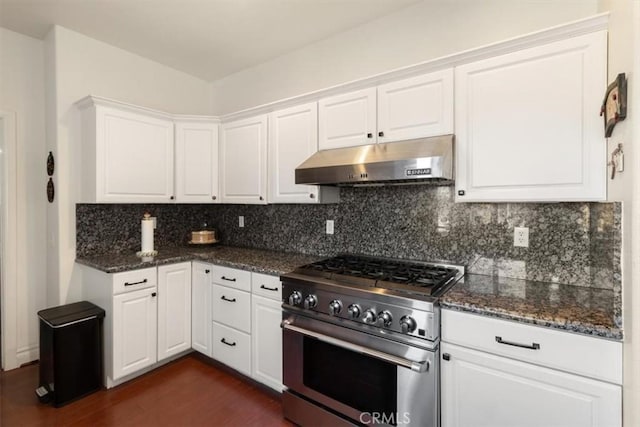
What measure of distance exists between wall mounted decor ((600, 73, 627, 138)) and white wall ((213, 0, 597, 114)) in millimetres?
844

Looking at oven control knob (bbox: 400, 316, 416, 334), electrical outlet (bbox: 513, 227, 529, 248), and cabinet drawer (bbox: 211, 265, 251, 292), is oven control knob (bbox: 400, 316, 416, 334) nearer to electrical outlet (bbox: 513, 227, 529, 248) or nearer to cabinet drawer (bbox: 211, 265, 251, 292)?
electrical outlet (bbox: 513, 227, 529, 248)

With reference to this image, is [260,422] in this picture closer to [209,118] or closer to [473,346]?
[473,346]

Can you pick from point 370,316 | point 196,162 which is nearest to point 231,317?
point 370,316

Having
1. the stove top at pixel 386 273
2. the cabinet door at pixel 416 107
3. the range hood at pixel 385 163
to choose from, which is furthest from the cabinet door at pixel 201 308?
the cabinet door at pixel 416 107

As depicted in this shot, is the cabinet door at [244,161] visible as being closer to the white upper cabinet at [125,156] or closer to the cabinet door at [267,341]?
the white upper cabinet at [125,156]

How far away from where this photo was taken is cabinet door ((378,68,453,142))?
5.98 ft

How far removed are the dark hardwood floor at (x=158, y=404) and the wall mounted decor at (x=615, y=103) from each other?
7.57ft

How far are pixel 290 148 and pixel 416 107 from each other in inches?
40.8

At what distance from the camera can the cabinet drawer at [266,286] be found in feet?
7.09

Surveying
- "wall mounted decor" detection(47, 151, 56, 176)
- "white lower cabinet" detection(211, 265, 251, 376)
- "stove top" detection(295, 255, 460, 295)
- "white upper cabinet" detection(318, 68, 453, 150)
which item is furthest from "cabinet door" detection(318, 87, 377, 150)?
"wall mounted decor" detection(47, 151, 56, 176)

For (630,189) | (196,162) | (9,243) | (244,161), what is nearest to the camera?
(630,189)

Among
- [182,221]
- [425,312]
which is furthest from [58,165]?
[425,312]

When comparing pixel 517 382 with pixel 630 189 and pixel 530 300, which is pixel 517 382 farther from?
pixel 630 189

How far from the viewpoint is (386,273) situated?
6.22 feet
